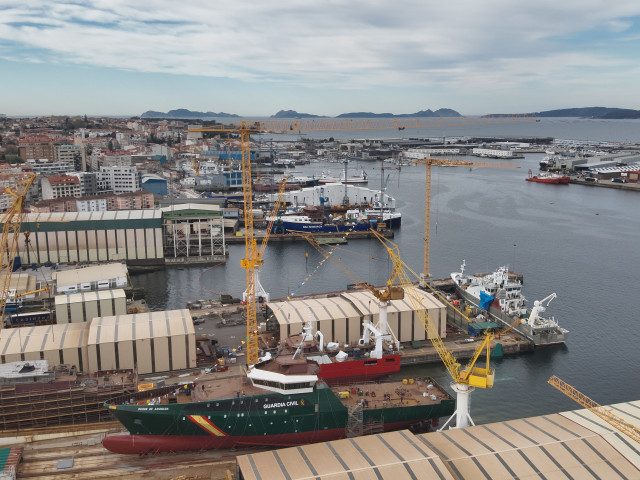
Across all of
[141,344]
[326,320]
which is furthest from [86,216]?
[326,320]

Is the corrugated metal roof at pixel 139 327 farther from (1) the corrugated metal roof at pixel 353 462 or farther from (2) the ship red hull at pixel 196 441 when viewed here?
(1) the corrugated metal roof at pixel 353 462

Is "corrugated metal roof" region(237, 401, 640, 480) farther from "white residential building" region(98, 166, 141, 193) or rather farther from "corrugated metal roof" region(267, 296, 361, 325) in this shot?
"white residential building" region(98, 166, 141, 193)

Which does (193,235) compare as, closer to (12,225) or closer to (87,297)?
(12,225)

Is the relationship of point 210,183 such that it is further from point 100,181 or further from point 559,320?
point 559,320

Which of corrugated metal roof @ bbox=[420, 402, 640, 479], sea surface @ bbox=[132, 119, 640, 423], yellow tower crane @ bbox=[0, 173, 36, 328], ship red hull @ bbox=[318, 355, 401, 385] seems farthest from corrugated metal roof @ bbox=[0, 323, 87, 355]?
corrugated metal roof @ bbox=[420, 402, 640, 479]

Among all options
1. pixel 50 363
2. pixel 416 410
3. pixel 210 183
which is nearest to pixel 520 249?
pixel 416 410
